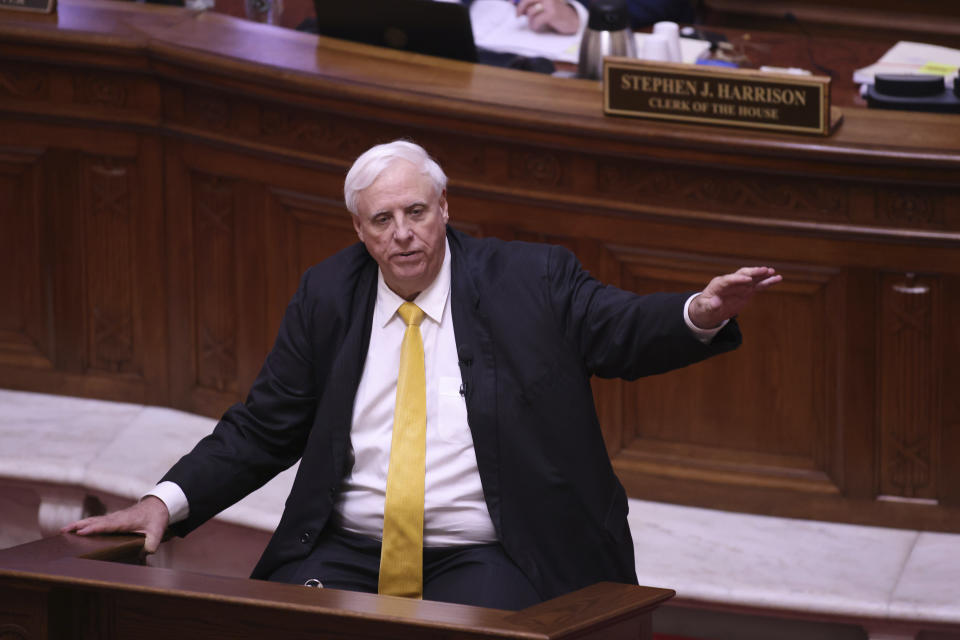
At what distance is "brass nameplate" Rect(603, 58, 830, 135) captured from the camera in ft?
9.82

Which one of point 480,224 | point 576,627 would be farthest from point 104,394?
point 576,627

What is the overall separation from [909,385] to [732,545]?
0.50m

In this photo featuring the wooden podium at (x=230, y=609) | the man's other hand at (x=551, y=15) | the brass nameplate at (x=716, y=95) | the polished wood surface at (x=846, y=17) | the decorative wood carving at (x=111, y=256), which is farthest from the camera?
the polished wood surface at (x=846, y=17)

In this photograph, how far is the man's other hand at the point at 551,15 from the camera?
4.14 meters

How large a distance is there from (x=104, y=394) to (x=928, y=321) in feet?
6.88

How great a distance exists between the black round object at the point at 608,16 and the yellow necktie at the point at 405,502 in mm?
1391

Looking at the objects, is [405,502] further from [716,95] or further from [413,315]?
[716,95]

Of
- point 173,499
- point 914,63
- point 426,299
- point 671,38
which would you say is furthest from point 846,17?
point 173,499

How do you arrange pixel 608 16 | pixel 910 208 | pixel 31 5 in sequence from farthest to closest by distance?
pixel 31 5
pixel 608 16
pixel 910 208

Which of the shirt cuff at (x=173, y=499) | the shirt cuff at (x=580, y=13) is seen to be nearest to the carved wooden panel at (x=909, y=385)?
the shirt cuff at (x=580, y=13)

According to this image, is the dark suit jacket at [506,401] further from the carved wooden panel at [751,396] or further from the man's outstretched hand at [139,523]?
the carved wooden panel at [751,396]

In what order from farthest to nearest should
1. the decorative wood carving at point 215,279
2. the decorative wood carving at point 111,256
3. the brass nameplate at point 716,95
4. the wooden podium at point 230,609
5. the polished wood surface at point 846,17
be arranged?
1. the polished wood surface at point 846,17
2. the decorative wood carving at point 111,256
3. the decorative wood carving at point 215,279
4. the brass nameplate at point 716,95
5. the wooden podium at point 230,609

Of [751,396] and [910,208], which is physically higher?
[910,208]

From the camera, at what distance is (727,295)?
214 centimetres
